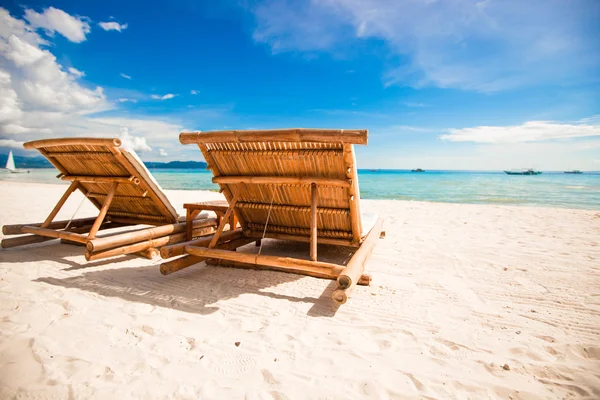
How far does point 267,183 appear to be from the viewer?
11.2ft

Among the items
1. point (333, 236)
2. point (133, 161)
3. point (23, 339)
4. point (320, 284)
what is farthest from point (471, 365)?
point (133, 161)

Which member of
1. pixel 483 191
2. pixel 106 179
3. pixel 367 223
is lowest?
pixel 483 191

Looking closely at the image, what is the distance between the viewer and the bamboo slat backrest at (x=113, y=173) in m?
3.82

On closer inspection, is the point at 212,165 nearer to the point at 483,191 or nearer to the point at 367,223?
the point at 367,223

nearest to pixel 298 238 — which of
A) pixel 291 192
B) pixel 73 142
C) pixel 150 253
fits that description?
pixel 291 192

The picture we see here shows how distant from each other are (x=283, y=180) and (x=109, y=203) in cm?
260

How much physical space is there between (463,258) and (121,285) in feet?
15.4

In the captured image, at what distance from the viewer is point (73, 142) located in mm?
3770

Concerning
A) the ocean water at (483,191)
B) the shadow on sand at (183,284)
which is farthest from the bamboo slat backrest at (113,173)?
the ocean water at (483,191)

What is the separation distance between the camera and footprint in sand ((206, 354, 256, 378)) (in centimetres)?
185

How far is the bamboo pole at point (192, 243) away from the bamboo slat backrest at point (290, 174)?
0.37m

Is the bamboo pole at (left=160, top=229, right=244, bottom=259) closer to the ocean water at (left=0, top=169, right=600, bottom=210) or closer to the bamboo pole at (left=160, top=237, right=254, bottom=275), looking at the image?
the bamboo pole at (left=160, top=237, right=254, bottom=275)

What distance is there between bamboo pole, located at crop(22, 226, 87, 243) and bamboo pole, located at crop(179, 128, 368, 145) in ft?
6.16

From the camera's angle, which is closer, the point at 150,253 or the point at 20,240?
the point at 150,253
